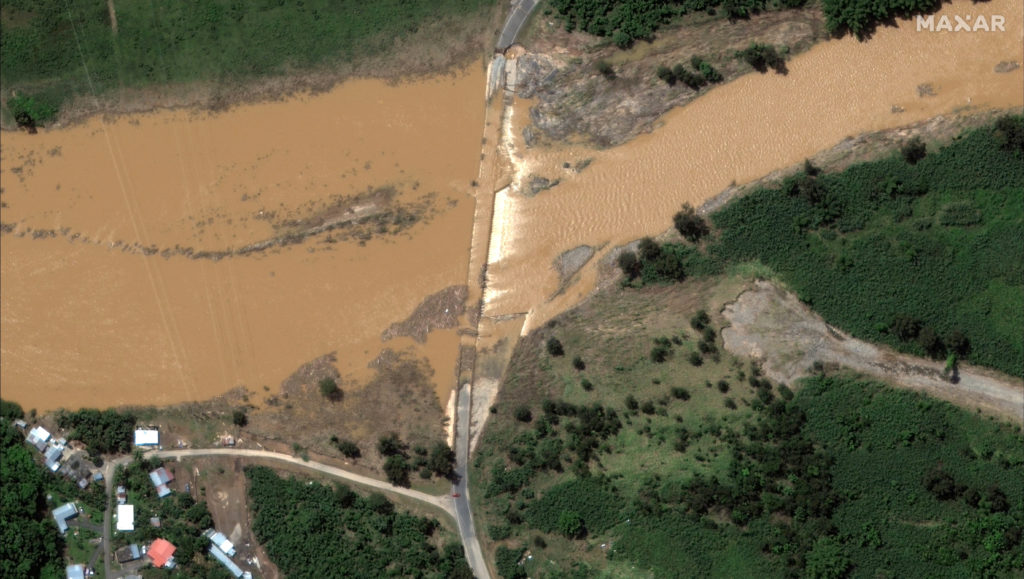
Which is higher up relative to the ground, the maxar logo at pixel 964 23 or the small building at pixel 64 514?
the maxar logo at pixel 964 23

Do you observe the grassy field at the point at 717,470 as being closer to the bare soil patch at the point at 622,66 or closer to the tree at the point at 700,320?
the tree at the point at 700,320

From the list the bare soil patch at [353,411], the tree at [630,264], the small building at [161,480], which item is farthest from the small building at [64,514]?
the tree at [630,264]

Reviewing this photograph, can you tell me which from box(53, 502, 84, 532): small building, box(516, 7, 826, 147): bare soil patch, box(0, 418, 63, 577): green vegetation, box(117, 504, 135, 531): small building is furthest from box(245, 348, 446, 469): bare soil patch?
box(516, 7, 826, 147): bare soil patch

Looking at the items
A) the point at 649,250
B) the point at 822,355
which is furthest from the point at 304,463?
the point at 822,355

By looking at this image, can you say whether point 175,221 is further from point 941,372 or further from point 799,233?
point 941,372

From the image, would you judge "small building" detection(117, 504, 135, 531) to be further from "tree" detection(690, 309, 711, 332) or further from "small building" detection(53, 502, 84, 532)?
"tree" detection(690, 309, 711, 332)

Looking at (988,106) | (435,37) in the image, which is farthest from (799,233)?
(435,37)
